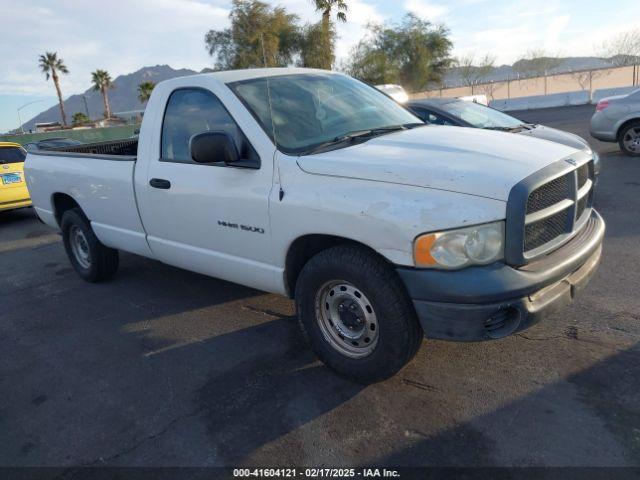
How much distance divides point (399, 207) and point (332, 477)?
4.54 ft

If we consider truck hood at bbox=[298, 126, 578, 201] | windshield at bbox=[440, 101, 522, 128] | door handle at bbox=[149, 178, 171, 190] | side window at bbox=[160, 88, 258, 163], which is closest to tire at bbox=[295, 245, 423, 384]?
truck hood at bbox=[298, 126, 578, 201]

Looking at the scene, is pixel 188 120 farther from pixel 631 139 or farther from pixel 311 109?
pixel 631 139

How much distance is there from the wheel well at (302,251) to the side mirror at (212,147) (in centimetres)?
71

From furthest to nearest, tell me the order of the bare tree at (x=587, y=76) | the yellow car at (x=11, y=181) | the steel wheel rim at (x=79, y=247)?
1. the bare tree at (x=587, y=76)
2. the yellow car at (x=11, y=181)
3. the steel wheel rim at (x=79, y=247)

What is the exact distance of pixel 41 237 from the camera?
344 inches

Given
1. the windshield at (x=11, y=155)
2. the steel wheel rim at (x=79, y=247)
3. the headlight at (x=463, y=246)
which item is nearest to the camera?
the headlight at (x=463, y=246)

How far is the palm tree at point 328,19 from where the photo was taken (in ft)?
139

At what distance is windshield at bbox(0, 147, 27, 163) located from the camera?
10.0 meters

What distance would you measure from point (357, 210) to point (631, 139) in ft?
31.7

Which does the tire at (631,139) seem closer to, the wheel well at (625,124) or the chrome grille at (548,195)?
the wheel well at (625,124)

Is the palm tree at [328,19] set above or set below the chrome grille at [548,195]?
above

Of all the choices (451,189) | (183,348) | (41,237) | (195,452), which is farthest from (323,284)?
(41,237)

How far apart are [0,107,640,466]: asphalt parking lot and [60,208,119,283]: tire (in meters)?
0.80

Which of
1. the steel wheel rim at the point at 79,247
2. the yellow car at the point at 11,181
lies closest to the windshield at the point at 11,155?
the yellow car at the point at 11,181
